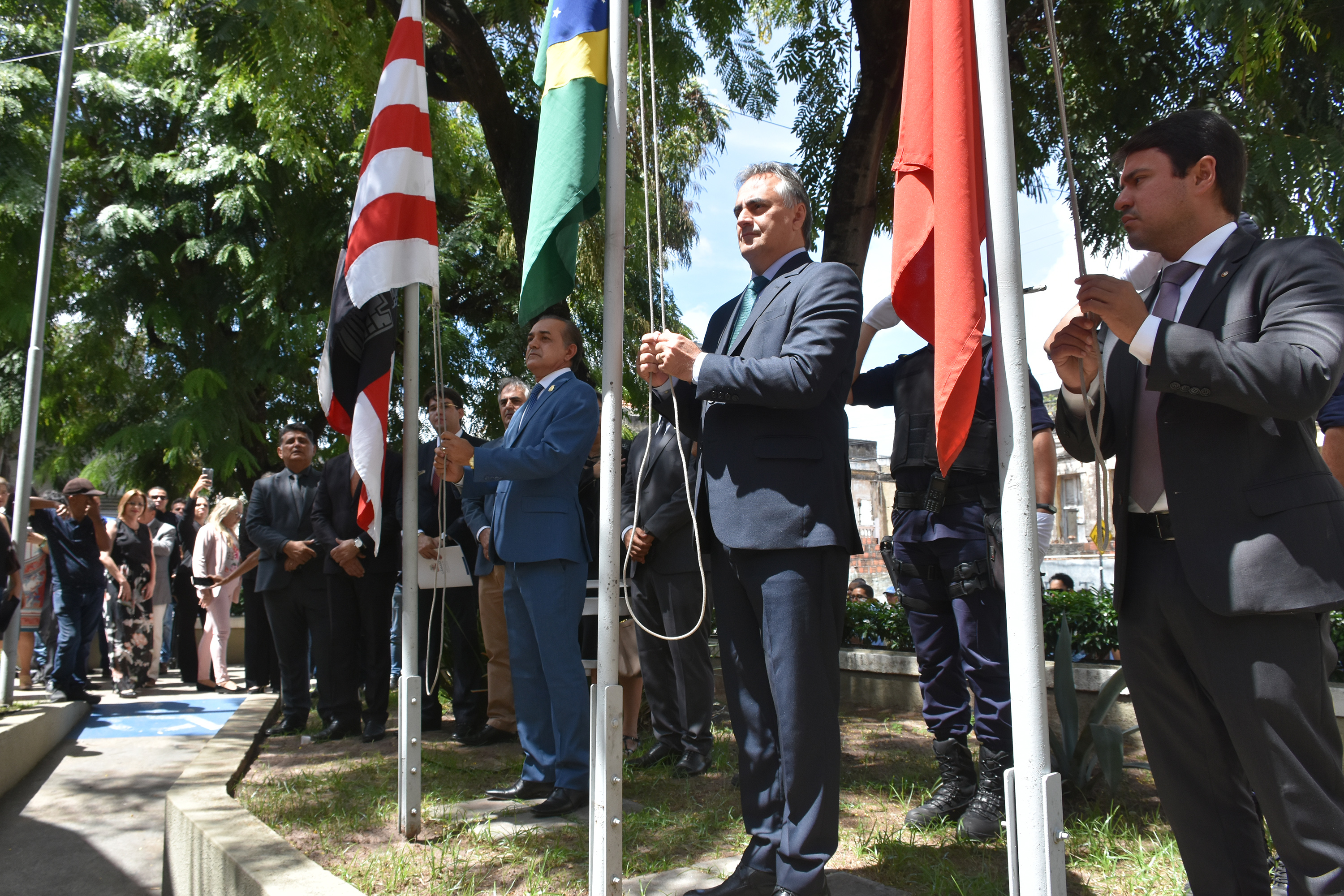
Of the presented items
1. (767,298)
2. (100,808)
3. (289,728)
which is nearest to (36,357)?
(289,728)

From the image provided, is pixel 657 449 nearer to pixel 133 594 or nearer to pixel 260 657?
pixel 260 657

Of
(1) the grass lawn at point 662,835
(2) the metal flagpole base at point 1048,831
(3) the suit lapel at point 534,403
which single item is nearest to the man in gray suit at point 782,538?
(1) the grass lawn at point 662,835

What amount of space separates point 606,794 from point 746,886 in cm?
54

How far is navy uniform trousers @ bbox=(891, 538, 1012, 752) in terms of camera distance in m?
3.76

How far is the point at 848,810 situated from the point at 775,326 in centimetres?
215

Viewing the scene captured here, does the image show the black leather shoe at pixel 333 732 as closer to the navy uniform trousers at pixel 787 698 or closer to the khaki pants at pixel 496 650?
the khaki pants at pixel 496 650

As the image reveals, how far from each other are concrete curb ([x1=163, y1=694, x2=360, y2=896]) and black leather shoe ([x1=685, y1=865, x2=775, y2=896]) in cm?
106

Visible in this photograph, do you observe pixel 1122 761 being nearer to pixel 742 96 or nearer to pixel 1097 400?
pixel 1097 400

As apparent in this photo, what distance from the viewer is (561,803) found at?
13.5 ft

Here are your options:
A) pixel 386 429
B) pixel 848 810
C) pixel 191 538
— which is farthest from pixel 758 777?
pixel 191 538

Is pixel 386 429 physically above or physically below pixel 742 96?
below

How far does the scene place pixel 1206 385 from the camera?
2.02 meters

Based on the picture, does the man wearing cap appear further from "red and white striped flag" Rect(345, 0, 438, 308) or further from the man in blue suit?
the man in blue suit

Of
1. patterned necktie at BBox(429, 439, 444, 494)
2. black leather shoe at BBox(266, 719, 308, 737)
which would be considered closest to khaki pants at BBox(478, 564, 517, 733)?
patterned necktie at BBox(429, 439, 444, 494)
